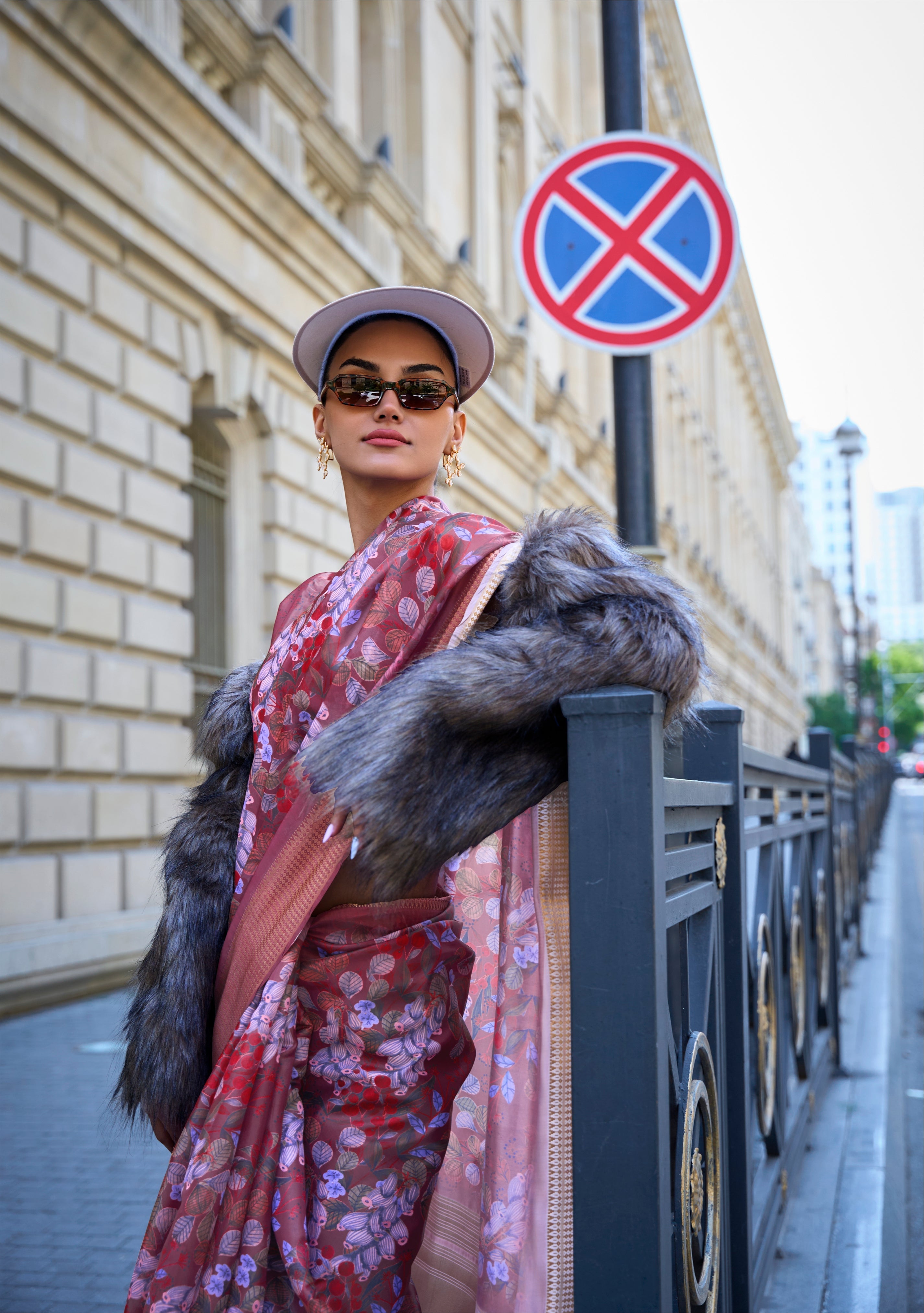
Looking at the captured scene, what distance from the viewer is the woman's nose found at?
6.21 ft

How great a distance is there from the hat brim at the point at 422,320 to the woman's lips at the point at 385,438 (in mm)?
177

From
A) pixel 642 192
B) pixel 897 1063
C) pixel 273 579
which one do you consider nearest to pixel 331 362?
pixel 642 192

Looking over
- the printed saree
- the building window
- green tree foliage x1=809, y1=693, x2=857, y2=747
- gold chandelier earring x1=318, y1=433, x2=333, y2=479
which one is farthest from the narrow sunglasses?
green tree foliage x1=809, y1=693, x2=857, y2=747

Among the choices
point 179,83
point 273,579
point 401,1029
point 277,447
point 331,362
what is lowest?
point 401,1029

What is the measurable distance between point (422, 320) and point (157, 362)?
6.67 meters

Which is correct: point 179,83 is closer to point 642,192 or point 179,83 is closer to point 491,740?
point 642,192

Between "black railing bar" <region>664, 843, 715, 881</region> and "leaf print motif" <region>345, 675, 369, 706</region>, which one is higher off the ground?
"leaf print motif" <region>345, 675, 369, 706</region>

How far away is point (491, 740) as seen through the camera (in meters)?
1.54

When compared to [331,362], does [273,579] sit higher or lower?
higher

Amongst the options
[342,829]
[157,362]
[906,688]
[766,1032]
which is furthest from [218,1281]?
[906,688]

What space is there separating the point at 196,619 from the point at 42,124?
3.53m

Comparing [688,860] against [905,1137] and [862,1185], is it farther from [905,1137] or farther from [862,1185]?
[905,1137]

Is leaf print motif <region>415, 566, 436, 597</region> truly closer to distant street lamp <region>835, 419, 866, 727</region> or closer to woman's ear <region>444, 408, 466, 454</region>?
woman's ear <region>444, 408, 466, 454</region>

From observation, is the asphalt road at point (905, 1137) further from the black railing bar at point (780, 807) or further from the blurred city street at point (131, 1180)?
the black railing bar at point (780, 807)
